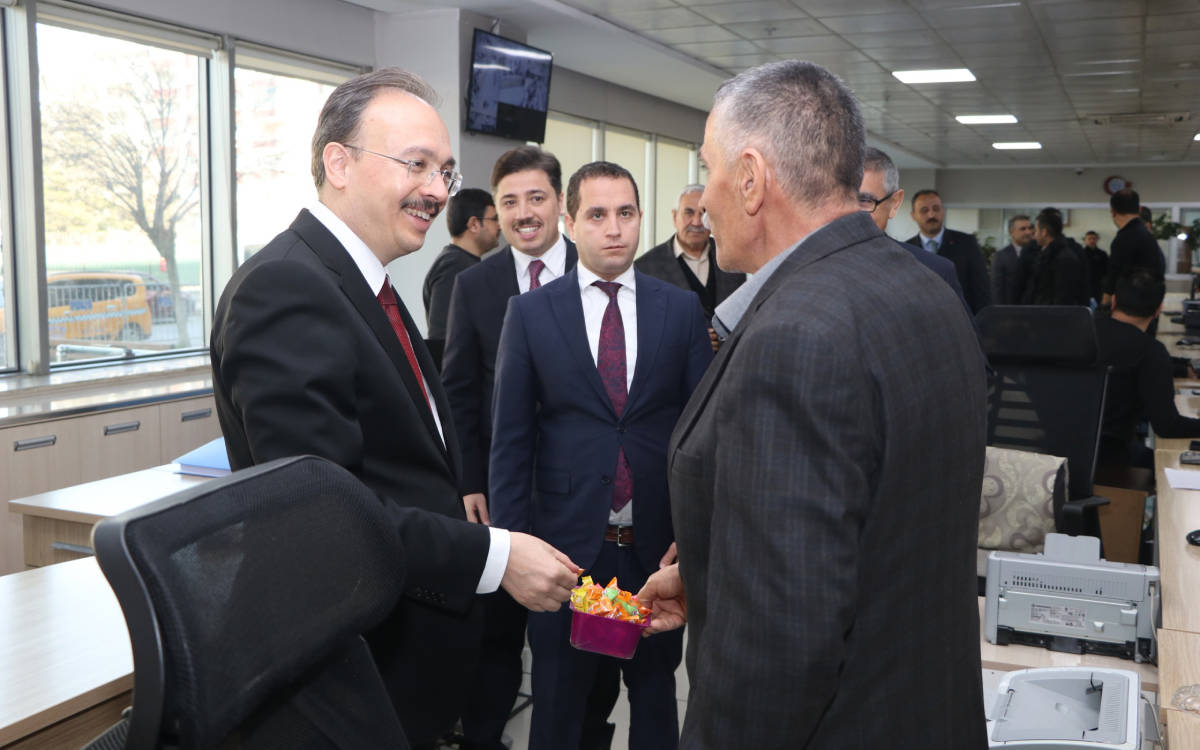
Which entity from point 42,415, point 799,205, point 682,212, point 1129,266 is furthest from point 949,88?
point 799,205

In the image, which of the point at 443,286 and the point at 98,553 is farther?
the point at 443,286

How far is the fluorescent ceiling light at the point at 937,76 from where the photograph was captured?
9.20 m

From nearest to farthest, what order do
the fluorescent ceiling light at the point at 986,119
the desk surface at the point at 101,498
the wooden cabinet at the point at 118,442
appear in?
1. the desk surface at the point at 101,498
2. the wooden cabinet at the point at 118,442
3. the fluorescent ceiling light at the point at 986,119

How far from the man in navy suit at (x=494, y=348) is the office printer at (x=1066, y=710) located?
1375 mm

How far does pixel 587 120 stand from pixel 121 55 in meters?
5.05

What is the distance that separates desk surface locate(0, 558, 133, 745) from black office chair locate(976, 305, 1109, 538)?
122 inches

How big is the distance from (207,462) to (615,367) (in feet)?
4.63

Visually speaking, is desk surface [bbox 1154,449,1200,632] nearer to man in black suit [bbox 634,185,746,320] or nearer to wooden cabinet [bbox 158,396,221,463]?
man in black suit [bbox 634,185,746,320]

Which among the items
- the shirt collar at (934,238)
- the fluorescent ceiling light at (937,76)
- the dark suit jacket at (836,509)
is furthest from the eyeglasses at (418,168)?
the fluorescent ceiling light at (937,76)

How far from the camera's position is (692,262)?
4516mm

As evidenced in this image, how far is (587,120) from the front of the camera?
9.66 metres

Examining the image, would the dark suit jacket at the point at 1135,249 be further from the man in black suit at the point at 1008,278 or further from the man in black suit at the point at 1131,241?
the man in black suit at the point at 1008,278

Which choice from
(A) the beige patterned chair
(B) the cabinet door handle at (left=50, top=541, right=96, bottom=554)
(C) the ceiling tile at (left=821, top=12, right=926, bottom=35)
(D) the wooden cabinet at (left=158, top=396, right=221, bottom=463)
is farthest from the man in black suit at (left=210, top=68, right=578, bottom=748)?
(C) the ceiling tile at (left=821, top=12, right=926, bottom=35)

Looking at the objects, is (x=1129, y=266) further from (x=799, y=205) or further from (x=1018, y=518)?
(x=799, y=205)
